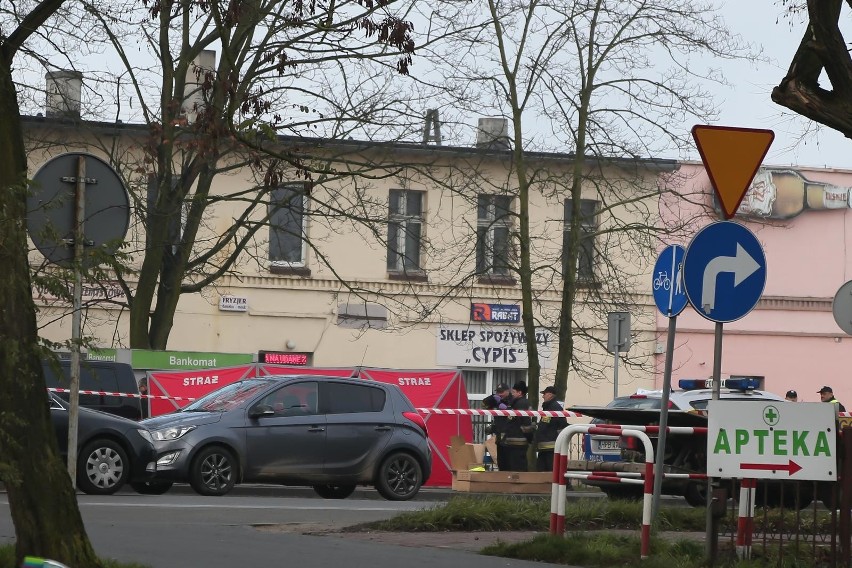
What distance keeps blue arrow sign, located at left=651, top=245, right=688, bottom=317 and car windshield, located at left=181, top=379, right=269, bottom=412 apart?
7.75 metres

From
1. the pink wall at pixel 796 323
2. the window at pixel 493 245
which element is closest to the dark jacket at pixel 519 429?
the window at pixel 493 245

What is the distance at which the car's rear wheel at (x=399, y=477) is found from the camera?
20203 millimetres

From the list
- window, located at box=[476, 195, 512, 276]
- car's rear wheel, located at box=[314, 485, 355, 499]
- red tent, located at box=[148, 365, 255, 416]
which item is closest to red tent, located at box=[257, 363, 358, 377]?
red tent, located at box=[148, 365, 255, 416]

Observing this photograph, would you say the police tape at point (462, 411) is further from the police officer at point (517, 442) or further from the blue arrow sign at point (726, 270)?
the blue arrow sign at point (726, 270)

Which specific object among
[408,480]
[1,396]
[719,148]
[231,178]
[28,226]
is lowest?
[408,480]

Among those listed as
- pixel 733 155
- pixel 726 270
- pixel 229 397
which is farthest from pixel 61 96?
pixel 733 155

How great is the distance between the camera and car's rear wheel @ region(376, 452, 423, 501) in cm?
2020

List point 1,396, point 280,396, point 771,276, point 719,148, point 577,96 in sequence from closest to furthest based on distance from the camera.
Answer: point 1,396 < point 719,148 < point 280,396 < point 577,96 < point 771,276

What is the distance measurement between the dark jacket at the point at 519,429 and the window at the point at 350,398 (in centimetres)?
442

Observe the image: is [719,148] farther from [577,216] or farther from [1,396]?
[577,216]

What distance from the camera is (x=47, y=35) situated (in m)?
20.9

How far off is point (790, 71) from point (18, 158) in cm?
522

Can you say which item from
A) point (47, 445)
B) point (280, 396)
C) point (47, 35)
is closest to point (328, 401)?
point (280, 396)

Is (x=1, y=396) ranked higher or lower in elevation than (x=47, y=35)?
lower
